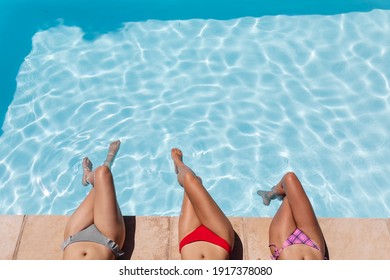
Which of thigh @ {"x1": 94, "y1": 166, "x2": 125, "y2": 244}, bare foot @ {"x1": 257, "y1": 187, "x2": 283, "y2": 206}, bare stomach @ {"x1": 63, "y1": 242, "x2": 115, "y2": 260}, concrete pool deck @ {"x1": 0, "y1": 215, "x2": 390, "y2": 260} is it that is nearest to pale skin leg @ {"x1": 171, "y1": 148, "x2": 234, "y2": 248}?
concrete pool deck @ {"x1": 0, "y1": 215, "x2": 390, "y2": 260}

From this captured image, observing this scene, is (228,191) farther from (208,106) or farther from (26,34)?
(26,34)

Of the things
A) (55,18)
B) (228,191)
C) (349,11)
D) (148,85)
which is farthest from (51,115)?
(349,11)

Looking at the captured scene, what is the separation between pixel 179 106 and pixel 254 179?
144 centimetres

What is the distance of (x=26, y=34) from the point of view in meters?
7.26

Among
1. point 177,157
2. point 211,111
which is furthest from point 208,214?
point 211,111

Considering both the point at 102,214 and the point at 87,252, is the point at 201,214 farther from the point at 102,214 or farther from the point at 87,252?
the point at 87,252

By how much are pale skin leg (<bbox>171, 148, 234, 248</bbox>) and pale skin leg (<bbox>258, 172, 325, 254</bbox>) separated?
44 cm

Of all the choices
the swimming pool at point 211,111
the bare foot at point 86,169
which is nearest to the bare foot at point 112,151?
the swimming pool at point 211,111

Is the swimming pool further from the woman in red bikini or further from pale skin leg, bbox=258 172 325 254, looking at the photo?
the woman in red bikini

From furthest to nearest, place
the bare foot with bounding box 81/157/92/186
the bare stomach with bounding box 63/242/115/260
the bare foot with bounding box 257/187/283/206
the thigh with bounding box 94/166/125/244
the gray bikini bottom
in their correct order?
the bare foot with bounding box 81/157/92/186 → the bare foot with bounding box 257/187/283/206 → the thigh with bounding box 94/166/125/244 → the gray bikini bottom → the bare stomach with bounding box 63/242/115/260

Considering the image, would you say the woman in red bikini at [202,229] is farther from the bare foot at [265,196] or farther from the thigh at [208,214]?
the bare foot at [265,196]

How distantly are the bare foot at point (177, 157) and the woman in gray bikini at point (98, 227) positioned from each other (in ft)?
3.54

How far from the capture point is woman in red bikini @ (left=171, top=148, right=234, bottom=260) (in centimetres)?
413

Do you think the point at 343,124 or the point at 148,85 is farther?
the point at 148,85
